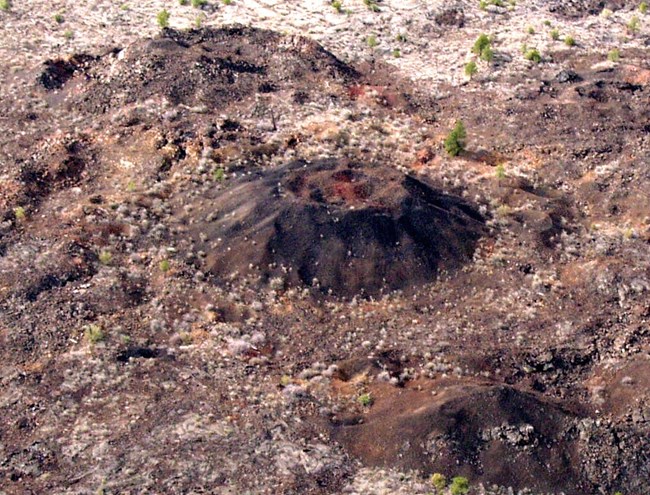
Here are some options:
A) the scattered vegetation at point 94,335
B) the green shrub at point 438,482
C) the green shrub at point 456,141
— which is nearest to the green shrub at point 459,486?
the green shrub at point 438,482

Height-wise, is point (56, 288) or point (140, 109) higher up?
point (140, 109)

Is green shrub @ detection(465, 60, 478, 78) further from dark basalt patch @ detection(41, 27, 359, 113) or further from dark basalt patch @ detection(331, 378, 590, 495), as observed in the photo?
dark basalt patch @ detection(331, 378, 590, 495)

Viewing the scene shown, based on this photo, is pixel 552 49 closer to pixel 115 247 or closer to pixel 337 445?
pixel 115 247

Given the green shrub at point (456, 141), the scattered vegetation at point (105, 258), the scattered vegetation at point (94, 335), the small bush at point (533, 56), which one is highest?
the small bush at point (533, 56)

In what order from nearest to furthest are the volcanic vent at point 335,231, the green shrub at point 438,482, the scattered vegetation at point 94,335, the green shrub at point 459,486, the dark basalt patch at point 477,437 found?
the green shrub at point 459,486, the green shrub at point 438,482, the dark basalt patch at point 477,437, the scattered vegetation at point 94,335, the volcanic vent at point 335,231

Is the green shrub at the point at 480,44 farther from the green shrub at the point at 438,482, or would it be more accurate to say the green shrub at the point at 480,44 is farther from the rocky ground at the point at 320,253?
the green shrub at the point at 438,482

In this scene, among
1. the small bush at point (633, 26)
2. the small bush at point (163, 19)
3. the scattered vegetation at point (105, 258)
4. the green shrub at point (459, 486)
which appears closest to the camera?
the green shrub at point (459, 486)

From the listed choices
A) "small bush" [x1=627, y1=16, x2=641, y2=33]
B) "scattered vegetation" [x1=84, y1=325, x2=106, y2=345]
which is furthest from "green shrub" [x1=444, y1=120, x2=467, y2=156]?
"scattered vegetation" [x1=84, y1=325, x2=106, y2=345]

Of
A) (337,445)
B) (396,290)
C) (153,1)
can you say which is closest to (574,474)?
(337,445)
